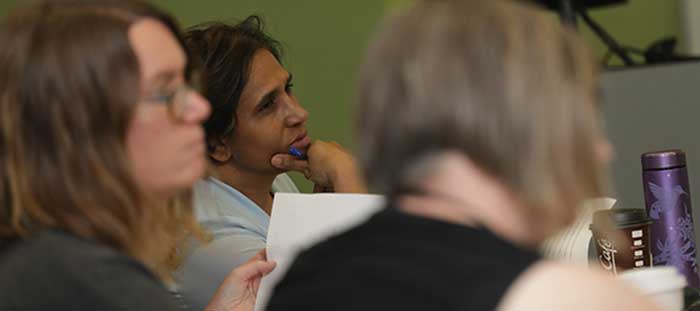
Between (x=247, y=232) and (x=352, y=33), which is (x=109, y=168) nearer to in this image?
(x=247, y=232)

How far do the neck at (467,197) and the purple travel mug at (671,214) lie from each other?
0.74 metres

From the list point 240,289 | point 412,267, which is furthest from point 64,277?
point 240,289

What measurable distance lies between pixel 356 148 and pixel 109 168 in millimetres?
215

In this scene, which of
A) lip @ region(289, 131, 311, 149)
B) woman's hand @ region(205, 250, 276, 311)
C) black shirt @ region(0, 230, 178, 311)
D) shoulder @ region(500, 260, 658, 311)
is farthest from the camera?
lip @ region(289, 131, 311, 149)

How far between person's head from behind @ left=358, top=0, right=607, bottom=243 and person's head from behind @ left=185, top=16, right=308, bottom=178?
3.56 ft

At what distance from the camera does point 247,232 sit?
1.84 m

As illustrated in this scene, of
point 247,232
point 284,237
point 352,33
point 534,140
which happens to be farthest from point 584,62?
point 352,33

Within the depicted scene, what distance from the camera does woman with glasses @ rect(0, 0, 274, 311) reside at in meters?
0.91

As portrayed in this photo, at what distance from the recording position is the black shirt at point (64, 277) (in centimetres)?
90

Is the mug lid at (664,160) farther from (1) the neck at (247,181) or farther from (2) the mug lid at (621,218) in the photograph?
(1) the neck at (247,181)

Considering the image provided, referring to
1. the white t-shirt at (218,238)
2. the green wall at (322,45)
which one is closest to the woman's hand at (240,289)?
the white t-shirt at (218,238)

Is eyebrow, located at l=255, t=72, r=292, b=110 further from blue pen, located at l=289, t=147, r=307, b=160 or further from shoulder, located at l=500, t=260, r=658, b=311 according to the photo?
shoulder, located at l=500, t=260, r=658, b=311

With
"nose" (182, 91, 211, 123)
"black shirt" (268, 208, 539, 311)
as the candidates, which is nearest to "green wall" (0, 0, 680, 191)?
"nose" (182, 91, 211, 123)

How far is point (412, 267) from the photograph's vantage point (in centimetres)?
77
